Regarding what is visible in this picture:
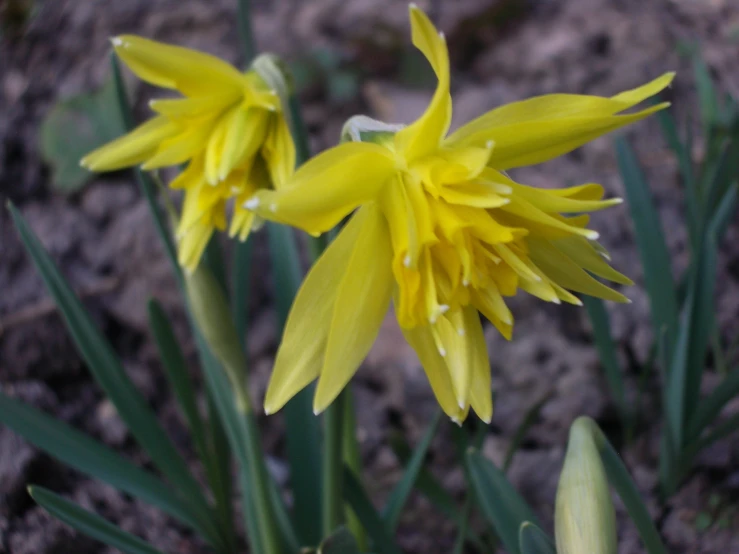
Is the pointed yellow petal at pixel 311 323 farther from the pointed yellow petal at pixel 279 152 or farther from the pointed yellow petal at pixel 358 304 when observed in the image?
the pointed yellow petal at pixel 279 152

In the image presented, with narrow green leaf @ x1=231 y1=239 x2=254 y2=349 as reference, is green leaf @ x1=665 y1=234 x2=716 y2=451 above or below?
below

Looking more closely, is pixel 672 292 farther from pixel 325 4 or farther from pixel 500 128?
pixel 325 4

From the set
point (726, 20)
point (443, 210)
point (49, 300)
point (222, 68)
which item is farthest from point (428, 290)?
point (726, 20)

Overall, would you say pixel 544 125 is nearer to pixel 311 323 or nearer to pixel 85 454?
pixel 311 323

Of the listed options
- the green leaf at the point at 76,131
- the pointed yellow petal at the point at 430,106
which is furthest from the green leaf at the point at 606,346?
the green leaf at the point at 76,131

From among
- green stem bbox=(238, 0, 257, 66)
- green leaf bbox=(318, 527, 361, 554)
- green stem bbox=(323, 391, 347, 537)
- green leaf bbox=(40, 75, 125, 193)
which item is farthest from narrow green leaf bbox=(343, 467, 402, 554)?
green leaf bbox=(40, 75, 125, 193)

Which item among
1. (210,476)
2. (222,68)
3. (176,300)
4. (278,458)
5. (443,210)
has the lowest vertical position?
(278,458)

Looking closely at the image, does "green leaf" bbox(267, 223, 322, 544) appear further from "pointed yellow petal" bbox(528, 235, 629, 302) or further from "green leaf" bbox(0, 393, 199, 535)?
"pointed yellow petal" bbox(528, 235, 629, 302)

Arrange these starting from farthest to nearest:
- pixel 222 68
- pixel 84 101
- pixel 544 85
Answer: pixel 544 85, pixel 84 101, pixel 222 68
